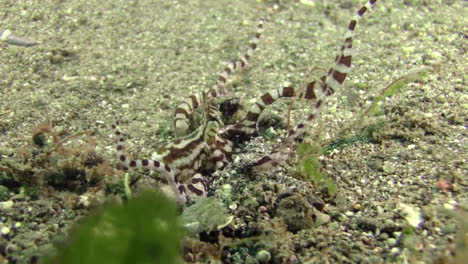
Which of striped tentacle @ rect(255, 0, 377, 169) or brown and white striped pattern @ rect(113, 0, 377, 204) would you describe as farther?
striped tentacle @ rect(255, 0, 377, 169)

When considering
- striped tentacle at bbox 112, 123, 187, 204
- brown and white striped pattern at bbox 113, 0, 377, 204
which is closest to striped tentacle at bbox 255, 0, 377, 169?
brown and white striped pattern at bbox 113, 0, 377, 204

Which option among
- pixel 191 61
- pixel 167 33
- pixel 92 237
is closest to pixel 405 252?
pixel 92 237

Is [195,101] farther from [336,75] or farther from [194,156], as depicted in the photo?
[336,75]

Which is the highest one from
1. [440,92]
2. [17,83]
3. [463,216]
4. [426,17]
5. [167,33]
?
[426,17]

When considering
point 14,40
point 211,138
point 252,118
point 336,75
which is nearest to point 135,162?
point 211,138

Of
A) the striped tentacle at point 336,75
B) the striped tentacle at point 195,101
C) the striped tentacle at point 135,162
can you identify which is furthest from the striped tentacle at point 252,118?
the striped tentacle at point 135,162

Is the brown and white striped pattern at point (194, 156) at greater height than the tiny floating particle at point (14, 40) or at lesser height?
greater

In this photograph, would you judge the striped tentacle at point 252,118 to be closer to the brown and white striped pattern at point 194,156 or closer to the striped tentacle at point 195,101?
the brown and white striped pattern at point 194,156

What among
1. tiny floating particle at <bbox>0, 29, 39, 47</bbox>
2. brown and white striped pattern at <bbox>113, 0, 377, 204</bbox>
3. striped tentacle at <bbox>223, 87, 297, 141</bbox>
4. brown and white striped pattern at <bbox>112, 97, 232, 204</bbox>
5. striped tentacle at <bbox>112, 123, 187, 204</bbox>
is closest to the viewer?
striped tentacle at <bbox>112, 123, 187, 204</bbox>

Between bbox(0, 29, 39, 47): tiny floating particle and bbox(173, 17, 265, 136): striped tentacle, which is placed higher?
bbox(173, 17, 265, 136): striped tentacle

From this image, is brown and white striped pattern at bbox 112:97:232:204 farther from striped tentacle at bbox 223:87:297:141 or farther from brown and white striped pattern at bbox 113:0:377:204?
striped tentacle at bbox 223:87:297:141

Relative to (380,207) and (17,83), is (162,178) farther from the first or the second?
(17,83)
